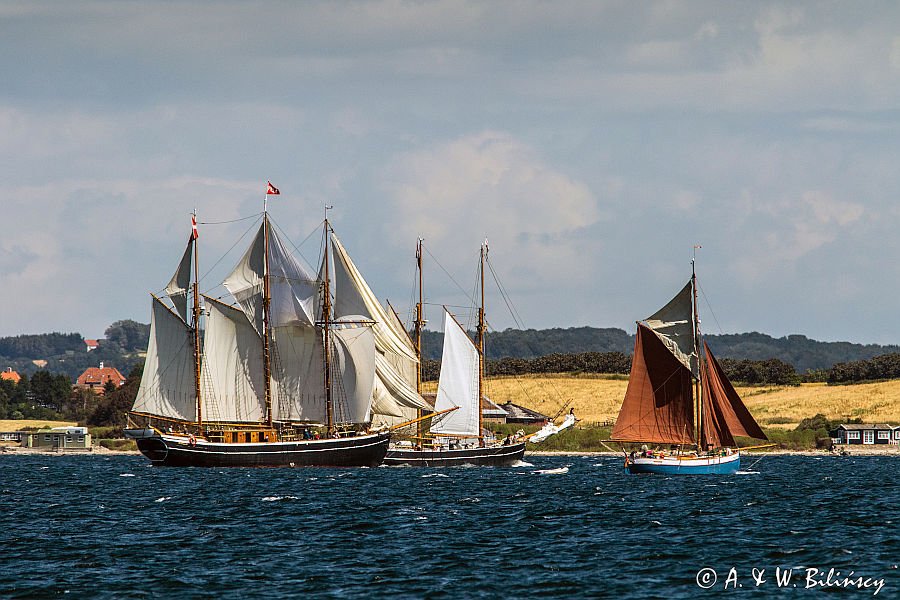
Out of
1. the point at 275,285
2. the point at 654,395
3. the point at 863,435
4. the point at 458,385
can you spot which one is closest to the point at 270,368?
the point at 275,285

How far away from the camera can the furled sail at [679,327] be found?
302 ft

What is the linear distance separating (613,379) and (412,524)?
139570 mm

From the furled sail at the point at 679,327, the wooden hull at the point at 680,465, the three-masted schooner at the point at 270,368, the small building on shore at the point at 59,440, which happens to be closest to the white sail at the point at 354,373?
the three-masted schooner at the point at 270,368

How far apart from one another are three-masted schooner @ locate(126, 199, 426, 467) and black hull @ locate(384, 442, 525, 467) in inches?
105

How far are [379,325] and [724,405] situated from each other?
28.3m

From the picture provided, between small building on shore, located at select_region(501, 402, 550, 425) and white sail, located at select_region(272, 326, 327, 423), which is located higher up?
white sail, located at select_region(272, 326, 327, 423)

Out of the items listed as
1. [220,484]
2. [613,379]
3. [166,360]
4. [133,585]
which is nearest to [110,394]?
[613,379]

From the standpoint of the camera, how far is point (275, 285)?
106875 millimetres

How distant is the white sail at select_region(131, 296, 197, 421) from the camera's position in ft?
349

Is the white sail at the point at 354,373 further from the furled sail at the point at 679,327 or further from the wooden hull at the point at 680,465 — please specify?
the furled sail at the point at 679,327

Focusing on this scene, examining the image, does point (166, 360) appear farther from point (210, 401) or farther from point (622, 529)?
point (622, 529)

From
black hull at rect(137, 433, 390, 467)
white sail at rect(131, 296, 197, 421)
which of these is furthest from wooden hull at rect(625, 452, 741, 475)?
white sail at rect(131, 296, 197, 421)

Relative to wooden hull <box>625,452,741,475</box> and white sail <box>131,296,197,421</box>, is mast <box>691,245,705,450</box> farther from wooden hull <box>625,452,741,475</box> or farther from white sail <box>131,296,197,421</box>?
white sail <box>131,296,197,421</box>

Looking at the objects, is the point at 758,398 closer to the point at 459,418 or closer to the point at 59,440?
the point at 459,418
